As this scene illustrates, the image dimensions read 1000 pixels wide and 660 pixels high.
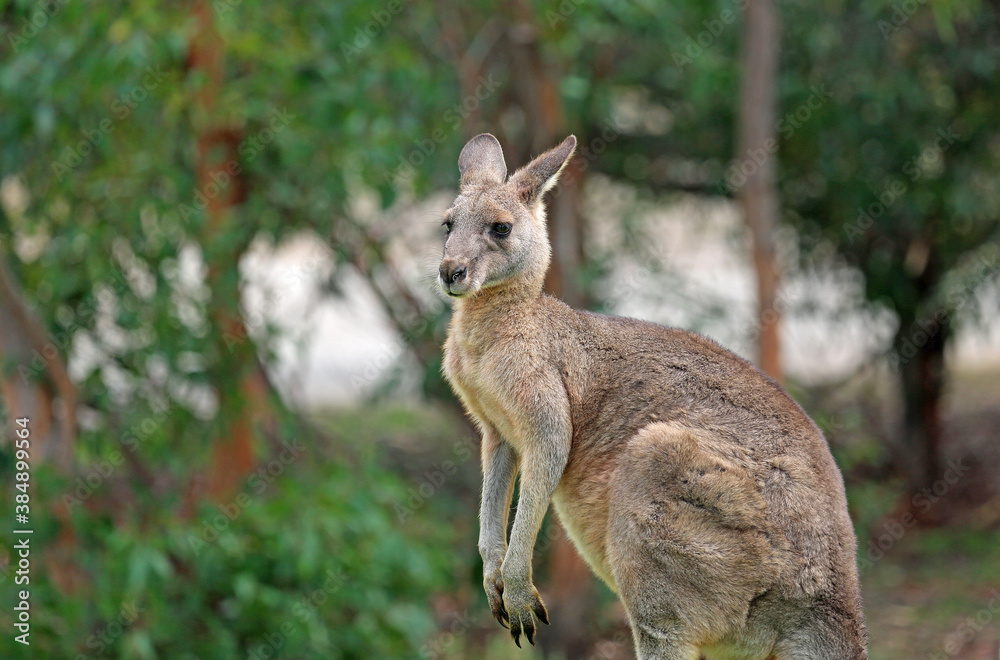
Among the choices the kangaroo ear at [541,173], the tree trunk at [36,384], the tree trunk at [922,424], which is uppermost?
the kangaroo ear at [541,173]

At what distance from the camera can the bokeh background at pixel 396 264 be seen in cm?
577

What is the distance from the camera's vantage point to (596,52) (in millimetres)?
8164

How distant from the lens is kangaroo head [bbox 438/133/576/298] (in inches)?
123

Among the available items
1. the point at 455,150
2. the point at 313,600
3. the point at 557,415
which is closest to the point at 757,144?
the point at 455,150

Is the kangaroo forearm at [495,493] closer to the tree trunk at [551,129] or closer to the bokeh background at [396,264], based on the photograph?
the bokeh background at [396,264]

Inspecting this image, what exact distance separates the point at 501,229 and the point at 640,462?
770 mm

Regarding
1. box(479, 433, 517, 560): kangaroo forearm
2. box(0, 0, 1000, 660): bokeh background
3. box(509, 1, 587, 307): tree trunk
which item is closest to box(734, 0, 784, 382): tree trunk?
box(0, 0, 1000, 660): bokeh background

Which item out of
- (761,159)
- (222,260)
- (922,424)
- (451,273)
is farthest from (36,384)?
(922,424)

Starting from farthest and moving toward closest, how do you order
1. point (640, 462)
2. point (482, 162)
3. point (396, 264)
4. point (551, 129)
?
point (396, 264) < point (551, 129) < point (482, 162) < point (640, 462)

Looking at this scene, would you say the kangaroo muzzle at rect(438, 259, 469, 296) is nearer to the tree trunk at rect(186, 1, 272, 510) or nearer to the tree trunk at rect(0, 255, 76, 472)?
the tree trunk at rect(186, 1, 272, 510)

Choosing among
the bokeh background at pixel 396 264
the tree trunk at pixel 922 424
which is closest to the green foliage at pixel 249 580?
the bokeh background at pixel 396 264

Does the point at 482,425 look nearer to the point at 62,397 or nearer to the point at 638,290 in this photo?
the point at 62,397

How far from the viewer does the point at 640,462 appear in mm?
2949

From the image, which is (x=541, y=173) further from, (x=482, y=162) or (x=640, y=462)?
(x=640, y=462)
